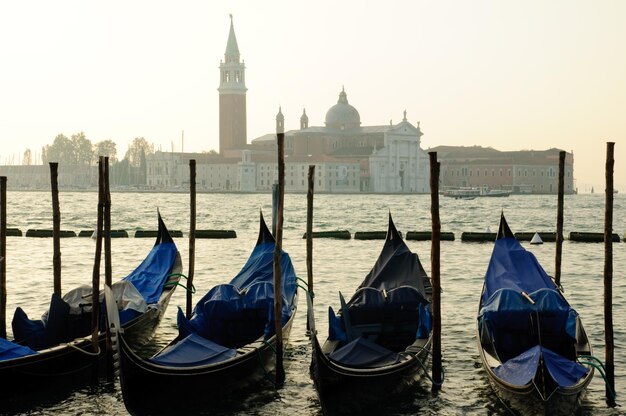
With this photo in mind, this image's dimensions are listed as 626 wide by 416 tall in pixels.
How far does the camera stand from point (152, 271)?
37.9ft

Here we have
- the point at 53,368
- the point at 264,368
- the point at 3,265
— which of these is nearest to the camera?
the point at 53,368

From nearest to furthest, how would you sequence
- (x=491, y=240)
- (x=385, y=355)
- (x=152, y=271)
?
(x=385, y=355) < (x=152, y=271) < (x=491, y=240)

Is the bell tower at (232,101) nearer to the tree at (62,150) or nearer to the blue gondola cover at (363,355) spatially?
the tree at (62,150)

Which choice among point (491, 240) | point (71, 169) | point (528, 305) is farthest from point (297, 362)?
point (71, 169)

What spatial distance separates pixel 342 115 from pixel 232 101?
1189 cm

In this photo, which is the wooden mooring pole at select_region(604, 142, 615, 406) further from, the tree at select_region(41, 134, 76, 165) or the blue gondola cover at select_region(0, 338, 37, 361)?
the tree at select_region(41, 134, 76, 165)

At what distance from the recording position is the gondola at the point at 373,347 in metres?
7.18

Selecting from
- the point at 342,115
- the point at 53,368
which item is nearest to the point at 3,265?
the point at 53,368

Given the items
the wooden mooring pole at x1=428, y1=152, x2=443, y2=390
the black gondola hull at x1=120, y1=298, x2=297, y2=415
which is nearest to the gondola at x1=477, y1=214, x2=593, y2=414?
the wooden mooring pole at x1=428, y1=152, x2=443, y2=390

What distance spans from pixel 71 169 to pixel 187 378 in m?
110

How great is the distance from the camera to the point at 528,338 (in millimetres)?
8273

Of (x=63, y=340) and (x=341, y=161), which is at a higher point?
(x=341, y=161)

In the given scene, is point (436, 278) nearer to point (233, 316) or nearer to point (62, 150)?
point (233, 316)

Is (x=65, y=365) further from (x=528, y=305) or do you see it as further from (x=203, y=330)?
(x=528, y=305)
